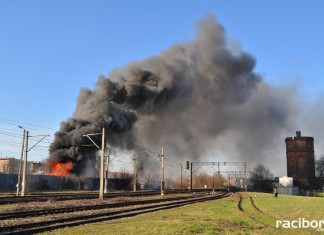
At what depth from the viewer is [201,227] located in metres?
13.6

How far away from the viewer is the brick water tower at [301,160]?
314 feet

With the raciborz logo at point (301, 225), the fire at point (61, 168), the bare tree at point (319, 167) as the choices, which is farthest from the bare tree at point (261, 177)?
the raciborz logo at point (301, 225)

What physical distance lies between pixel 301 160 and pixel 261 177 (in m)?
15.3

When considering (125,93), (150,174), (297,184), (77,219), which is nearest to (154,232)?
(77,219)

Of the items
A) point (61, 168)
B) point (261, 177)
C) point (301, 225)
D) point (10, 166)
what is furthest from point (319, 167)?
point (301, 225)

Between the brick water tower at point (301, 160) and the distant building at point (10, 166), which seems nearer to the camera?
the distant building at point (10, 166)

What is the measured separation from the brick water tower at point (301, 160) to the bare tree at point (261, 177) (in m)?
6.75

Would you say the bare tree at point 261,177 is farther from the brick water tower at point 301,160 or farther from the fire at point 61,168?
the fire at point 61,168

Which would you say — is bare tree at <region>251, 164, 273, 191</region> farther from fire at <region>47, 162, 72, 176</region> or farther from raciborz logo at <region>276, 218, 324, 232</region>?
raciborz logo at <region>276, 218, 324, 232</region>

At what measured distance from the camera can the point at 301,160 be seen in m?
98.7

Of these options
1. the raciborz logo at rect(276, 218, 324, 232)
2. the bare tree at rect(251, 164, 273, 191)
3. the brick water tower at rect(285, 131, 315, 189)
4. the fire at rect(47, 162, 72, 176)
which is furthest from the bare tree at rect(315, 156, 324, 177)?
the raciborz logo at rect(276, 218, 324, 232)

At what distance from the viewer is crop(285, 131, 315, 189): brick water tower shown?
314 ft

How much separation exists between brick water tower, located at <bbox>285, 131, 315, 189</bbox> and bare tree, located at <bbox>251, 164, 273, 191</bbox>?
22.1 feet

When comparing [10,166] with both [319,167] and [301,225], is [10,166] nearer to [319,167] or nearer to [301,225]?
[301,225]
